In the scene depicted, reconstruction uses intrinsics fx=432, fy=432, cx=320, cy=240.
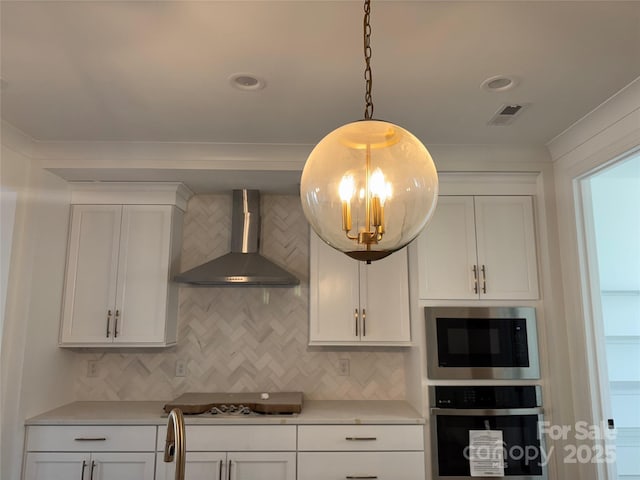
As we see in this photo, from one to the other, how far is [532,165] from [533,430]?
1706 millimetres

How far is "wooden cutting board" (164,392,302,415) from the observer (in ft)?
9.00

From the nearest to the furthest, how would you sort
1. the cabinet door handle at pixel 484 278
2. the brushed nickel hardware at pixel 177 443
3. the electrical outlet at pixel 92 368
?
the brushed nickel hardware at pixel 177 443
the cabinet door handle at pixel 484 278
the electrical outlet at pixel 92 368

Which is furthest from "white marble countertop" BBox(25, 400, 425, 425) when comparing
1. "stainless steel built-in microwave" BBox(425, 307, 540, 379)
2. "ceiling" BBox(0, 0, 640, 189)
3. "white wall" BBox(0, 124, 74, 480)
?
"ceiling" BBox(0, 0, 640, 189)

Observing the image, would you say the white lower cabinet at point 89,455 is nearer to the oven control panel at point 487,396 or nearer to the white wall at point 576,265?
the oven control panel at point 487,396

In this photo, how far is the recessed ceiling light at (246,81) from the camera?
2.04m

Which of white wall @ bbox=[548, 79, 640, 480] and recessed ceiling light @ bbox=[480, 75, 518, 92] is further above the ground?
recessed ceiling light @ bbox=[480, 75, 518, 92]

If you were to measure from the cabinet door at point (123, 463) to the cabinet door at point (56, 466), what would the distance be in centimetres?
7

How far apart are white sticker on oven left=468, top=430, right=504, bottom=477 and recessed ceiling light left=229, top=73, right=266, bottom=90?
237cm

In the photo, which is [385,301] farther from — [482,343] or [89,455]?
[89,455]

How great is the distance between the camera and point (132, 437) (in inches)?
105

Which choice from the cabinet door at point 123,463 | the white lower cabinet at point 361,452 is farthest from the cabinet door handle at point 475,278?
the cabinet door at point 123,463

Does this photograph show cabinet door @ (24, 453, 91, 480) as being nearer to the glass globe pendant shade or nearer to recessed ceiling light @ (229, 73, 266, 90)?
recessed ceiling light @ (229, 73, 266, 90)

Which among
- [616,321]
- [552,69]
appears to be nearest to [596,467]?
[616,321]

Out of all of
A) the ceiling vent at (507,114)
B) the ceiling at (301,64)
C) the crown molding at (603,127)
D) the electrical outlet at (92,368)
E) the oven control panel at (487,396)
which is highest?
the ceiling vent at (507,114)
